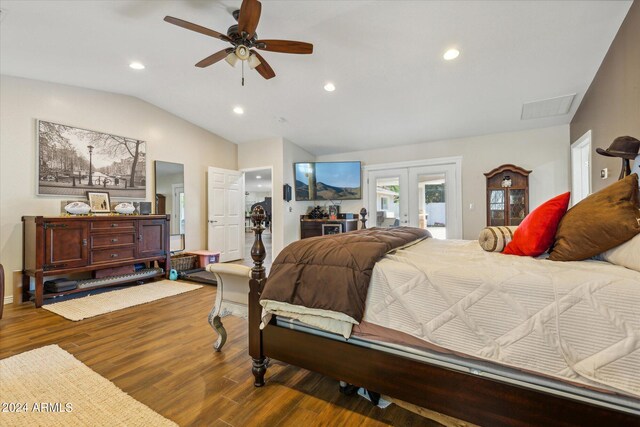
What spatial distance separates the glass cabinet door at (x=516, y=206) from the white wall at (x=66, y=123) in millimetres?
5786

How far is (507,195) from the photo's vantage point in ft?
15.4

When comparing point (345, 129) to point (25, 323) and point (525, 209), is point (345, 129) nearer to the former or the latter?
point (525, 209)

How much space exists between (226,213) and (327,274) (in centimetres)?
495

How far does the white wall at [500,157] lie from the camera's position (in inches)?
176

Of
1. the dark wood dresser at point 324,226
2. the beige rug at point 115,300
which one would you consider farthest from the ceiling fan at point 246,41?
the dark wood dresser at point 324,226

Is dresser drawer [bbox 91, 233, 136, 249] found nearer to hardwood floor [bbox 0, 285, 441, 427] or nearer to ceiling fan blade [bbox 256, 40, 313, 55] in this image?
hardwood floor [bbox 0, 285, 441, 427]

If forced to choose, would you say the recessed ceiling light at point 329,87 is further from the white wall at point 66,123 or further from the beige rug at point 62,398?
the beige rug at point 62,398

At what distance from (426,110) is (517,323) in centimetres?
388

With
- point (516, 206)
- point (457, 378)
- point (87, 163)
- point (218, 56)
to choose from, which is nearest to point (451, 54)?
point (218, 56)

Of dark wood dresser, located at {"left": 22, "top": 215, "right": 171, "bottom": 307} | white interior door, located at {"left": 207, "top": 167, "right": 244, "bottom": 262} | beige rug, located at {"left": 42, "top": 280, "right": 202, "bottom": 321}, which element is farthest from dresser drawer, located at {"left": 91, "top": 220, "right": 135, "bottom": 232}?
white interior door, located at {"left": 207, "top": 167, "right": 244, "bottom": 262}

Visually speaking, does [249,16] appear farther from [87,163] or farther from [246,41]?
[87,163]

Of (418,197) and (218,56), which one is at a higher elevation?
(218,56)

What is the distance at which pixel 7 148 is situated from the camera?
340cm

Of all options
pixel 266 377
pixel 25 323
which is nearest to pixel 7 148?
pixel 25 323
